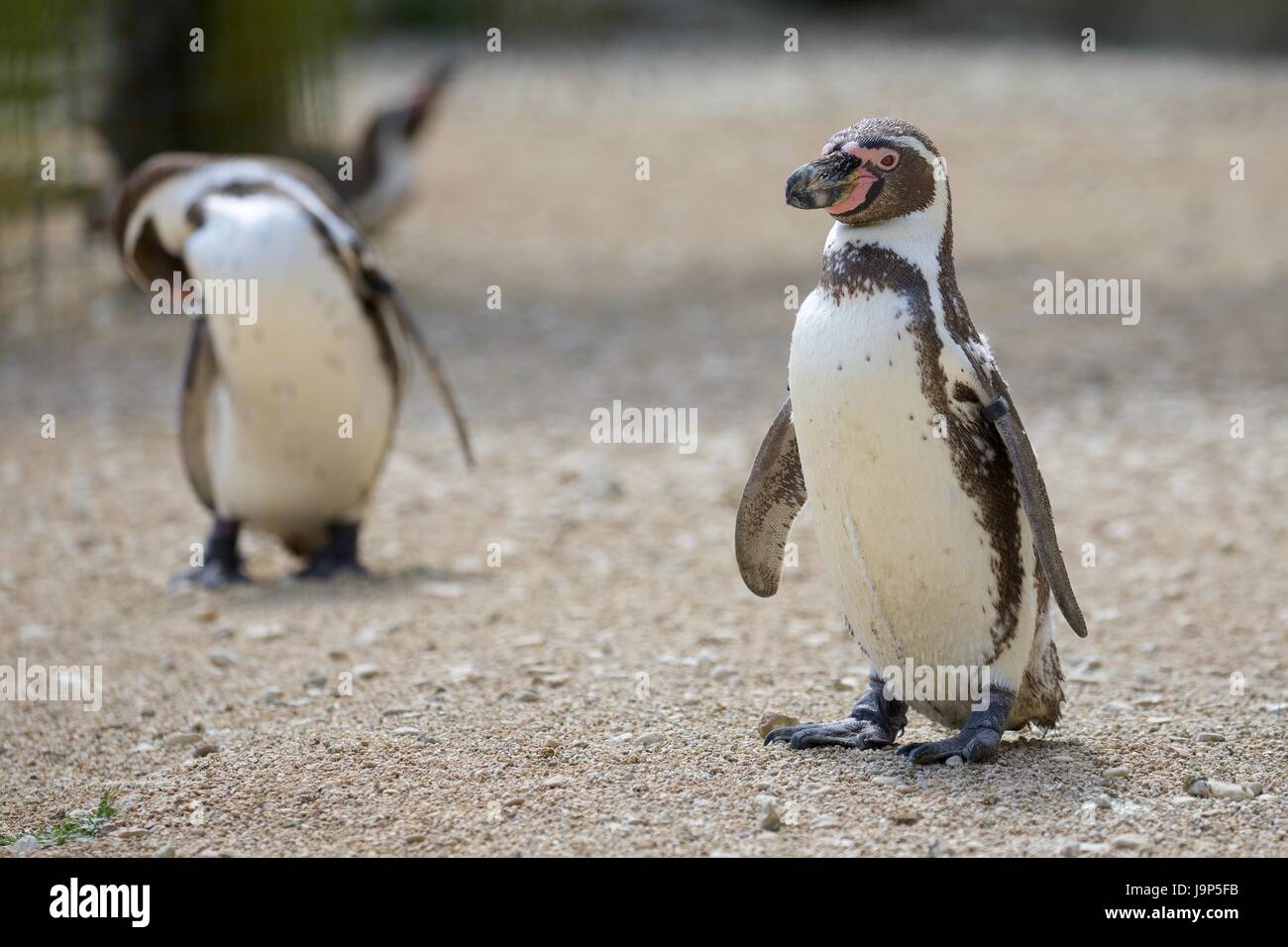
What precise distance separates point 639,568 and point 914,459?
2.35 meters

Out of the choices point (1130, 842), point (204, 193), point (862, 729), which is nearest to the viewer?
point (1130, 842)

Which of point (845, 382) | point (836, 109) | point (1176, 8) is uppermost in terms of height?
point (1176, 8)

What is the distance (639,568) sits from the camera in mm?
5246

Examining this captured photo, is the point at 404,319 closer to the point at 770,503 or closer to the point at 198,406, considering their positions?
the point at 198,406

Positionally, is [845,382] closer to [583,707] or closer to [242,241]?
[583,707]

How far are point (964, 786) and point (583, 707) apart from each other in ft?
3.09

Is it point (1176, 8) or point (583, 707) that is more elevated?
point (1176, 8)

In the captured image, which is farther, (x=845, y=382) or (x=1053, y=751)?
(x=1053, y=751)

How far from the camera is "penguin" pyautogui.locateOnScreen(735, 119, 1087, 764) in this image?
115 inches

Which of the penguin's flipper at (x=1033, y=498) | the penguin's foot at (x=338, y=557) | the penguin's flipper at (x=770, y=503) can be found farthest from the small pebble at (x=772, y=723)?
the penguin's foot at (x=338, y=557)

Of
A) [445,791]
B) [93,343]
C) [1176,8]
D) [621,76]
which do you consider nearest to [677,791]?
[445,791]

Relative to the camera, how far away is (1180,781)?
3.03 meters

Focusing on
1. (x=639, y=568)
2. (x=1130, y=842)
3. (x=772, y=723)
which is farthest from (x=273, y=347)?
(x=1130, y=842)

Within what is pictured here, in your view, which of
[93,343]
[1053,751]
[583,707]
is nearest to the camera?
[1053,751]
